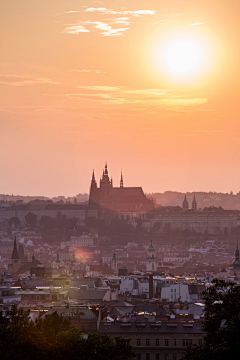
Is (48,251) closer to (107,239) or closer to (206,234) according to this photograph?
(107,239)

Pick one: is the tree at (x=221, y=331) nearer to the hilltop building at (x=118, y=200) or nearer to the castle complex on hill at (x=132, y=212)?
the castle complex on hill at (x=132, y=212)

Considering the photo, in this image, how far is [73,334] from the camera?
29.4 meters

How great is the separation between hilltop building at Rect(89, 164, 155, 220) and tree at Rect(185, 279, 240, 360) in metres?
142

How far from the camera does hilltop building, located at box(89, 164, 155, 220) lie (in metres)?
171

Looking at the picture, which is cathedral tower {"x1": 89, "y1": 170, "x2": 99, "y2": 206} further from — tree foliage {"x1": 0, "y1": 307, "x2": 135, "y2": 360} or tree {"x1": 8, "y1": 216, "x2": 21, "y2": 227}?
tree foliage {"x1": 0, "y1": 307, "x2": 135, "y2": 360}

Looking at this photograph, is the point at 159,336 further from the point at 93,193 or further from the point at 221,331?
the point at 93,193

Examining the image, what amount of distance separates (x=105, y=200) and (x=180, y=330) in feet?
449

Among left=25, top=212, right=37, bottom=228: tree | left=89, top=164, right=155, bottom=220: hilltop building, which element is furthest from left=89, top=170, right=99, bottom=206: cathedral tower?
left=25, top=212, right=37, bottom=228: tree

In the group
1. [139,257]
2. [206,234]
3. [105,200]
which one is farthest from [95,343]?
[105,200]

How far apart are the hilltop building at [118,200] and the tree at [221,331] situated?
142265mm

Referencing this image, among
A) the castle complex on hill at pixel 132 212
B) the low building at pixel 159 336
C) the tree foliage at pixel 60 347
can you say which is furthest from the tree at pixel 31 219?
the tree foliage at pixel 60 347

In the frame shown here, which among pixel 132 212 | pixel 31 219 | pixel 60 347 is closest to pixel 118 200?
pixel 132 212

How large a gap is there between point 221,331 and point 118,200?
146978 mm

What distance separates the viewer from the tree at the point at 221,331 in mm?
26531
